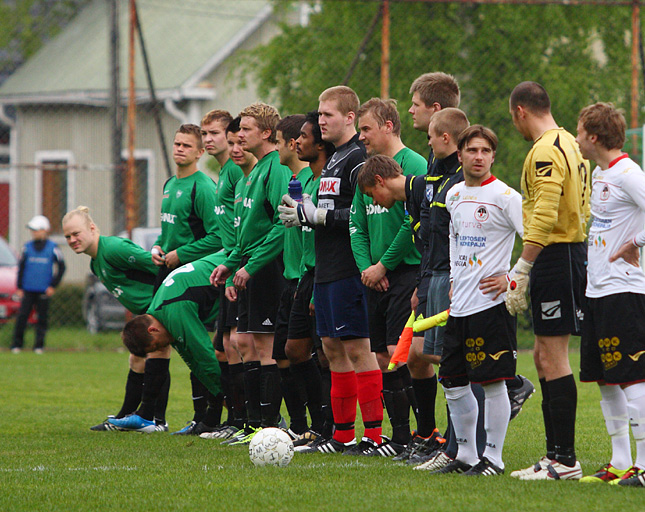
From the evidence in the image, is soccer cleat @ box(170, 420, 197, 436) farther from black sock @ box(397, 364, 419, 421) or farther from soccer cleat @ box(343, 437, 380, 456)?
black sock @ box(397, 364, 419, 421)

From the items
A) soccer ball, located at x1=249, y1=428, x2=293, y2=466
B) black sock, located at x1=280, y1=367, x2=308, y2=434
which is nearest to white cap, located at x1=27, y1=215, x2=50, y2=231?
black sock, located at x1=280, y1=367, x2=308, y2=434

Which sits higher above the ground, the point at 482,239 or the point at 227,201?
the point at 227,201

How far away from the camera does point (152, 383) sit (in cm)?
805

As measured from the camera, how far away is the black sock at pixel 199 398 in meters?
8.04

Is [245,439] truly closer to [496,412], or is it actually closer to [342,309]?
[342,309]

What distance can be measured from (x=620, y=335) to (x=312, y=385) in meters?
2.71

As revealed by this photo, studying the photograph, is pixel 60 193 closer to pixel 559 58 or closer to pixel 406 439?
pixel 559 58

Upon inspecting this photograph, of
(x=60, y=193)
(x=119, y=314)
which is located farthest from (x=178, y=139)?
(x=60, y=193)

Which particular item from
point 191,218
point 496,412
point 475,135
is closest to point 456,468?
point 496,412

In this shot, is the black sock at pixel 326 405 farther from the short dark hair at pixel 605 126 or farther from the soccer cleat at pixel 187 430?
the short dark hair at pixel 605 126

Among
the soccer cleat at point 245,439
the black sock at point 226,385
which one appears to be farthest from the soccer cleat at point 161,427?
the soccer cleat at point 245,439

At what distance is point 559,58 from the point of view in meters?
15.9

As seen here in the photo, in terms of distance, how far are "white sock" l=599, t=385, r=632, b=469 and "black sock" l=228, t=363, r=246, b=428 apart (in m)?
3.27

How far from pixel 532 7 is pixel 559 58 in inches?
35.8
